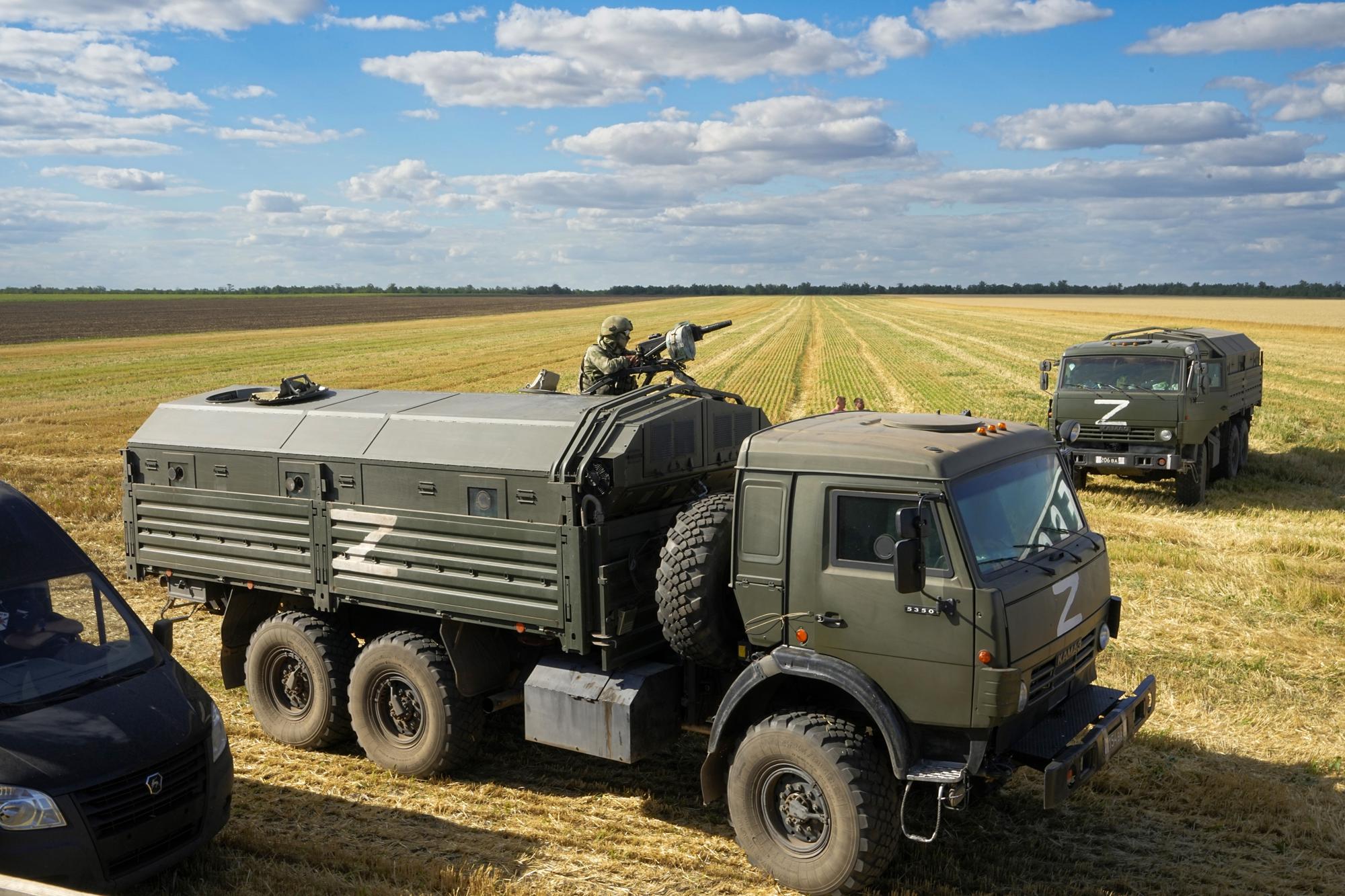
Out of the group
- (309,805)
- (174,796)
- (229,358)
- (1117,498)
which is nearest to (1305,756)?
(309,805)

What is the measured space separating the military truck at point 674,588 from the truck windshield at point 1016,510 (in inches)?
0.9

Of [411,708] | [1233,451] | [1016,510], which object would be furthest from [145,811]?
[1233,451]

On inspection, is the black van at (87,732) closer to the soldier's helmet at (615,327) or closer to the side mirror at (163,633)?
the side mirror at (163,633)

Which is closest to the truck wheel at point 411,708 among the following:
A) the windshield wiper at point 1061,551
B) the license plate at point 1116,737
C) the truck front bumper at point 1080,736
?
the truck front bumper at point 1080,736

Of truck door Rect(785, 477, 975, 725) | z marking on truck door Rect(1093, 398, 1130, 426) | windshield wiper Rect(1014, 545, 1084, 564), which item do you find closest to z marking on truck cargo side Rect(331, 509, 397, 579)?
truck door Rect(785, 477, 975, 725)

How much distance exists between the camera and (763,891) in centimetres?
608

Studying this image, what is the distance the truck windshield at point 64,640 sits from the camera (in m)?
6.14

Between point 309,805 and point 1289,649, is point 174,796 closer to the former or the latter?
point 309,805

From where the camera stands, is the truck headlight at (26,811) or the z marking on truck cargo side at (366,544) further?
the z marking on truck cargo side at (366,544)

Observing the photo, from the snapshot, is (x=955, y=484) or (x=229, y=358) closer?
(x=955, y=484)

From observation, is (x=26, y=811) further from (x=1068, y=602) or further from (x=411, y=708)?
(x=1068, y=602)

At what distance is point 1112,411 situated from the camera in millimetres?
16484

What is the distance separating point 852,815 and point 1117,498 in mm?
12685

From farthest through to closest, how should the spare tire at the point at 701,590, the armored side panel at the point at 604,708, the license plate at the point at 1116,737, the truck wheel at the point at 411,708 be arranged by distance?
the truck wheel at the point at 411,708 → the armored side panel at the point at 604,708 → the spare tire at the point at 701,590 → the license plate at the point at 1116,737
